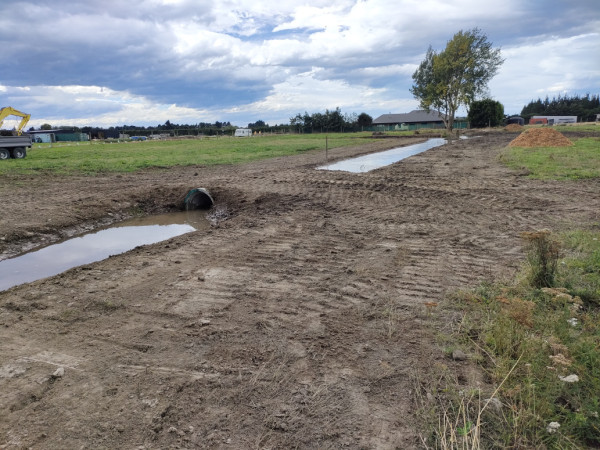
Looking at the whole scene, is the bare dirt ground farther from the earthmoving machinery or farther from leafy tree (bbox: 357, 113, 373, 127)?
leafy tree (bbox: 357, 113, 373, 127)

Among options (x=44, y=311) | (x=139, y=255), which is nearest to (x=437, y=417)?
(x=44, y=311)

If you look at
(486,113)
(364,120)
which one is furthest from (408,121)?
(486,113)

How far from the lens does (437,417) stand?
2.62 metres

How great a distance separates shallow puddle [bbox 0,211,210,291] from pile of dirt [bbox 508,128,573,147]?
24.0 m

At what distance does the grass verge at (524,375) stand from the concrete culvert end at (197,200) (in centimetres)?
793

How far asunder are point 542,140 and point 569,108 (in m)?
108

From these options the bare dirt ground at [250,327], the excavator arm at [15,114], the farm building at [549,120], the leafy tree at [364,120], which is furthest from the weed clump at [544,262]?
the farm building at [549,120]

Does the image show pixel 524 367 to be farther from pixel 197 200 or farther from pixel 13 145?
pixel 13 145

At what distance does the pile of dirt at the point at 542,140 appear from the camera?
81.8ft

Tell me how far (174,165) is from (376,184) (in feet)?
34.2

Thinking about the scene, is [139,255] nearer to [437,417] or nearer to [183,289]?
[183,289]

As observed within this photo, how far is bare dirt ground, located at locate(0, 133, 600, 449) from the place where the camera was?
2621mm

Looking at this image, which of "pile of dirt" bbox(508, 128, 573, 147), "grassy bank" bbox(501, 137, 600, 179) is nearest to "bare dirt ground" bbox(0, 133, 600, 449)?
"grassy bank" bbox(501, 137, 600, 179)

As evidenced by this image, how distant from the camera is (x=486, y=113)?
217ft
